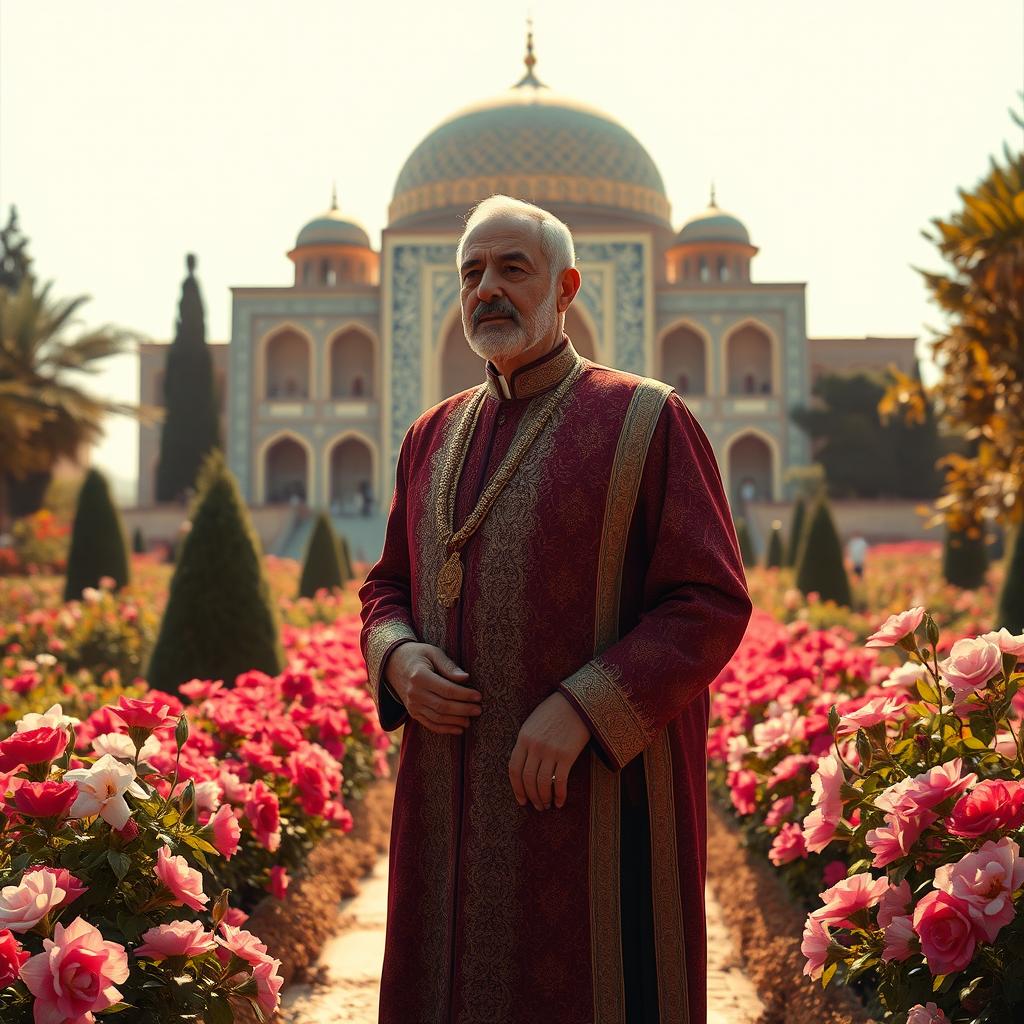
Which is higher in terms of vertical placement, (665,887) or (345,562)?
(345,562)

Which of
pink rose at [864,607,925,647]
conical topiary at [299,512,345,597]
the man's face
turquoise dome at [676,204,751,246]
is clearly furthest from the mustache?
turquoise dome at [676,204,751,246]

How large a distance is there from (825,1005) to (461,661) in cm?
120

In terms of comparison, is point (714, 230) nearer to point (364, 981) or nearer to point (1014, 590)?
point (1014, 590)

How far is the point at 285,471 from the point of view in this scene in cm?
2717

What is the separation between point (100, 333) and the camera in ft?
47.8

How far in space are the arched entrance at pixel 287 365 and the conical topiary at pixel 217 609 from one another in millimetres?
22100

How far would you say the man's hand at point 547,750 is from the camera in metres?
1.64

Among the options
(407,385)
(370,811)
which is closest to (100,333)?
(407,385)

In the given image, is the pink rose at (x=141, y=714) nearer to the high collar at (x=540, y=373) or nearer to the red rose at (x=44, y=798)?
the red rose at (x=44, y=798)

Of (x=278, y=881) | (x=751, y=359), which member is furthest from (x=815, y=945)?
(x=751, y=359)

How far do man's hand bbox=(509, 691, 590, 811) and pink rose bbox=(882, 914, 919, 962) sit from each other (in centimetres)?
45

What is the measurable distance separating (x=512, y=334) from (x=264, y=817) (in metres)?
1.21

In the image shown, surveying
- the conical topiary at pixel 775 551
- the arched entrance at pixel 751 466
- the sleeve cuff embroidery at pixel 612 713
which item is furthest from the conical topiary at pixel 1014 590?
the arched entrance at pixel 751 466

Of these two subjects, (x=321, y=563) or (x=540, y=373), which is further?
(x=321, y=563)
